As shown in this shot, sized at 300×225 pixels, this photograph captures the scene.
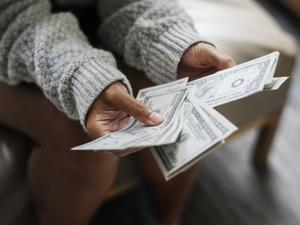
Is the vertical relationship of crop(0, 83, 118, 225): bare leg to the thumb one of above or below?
below

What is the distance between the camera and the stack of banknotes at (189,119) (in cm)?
53

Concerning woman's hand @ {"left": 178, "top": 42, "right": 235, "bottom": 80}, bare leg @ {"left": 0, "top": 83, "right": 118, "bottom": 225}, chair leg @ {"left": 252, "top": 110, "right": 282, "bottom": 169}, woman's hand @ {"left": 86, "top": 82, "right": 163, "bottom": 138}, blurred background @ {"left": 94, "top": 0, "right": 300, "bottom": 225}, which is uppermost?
woman's hand @ {"left": 178, "top": 42, "right": 235, "bottom": 80}

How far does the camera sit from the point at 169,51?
665 millimetres

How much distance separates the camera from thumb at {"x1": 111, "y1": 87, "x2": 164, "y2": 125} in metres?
0.57

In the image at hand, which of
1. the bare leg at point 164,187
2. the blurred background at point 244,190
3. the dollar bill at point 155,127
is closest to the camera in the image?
the dollar bill at point 155,127

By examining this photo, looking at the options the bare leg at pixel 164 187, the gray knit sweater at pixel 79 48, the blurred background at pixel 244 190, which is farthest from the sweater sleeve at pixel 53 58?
the blurred background at pixel 244 190

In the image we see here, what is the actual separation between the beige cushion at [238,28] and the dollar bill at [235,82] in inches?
9.8

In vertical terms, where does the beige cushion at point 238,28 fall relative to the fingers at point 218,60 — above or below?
below

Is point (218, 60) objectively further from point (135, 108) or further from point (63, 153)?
point (63, 153)

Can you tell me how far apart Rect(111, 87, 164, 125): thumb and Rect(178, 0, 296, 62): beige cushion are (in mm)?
321

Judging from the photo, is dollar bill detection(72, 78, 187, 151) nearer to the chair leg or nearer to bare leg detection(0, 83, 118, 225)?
bare leg detection(0, 83, 118, 225)

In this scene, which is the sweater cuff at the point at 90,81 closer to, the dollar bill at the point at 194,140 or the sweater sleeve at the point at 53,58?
the sweater sleeve at the point at 53,58

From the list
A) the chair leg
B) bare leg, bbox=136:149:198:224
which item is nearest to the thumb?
bare leg, bbox=136:149:198:224

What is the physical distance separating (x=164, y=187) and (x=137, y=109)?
1.14 feet
